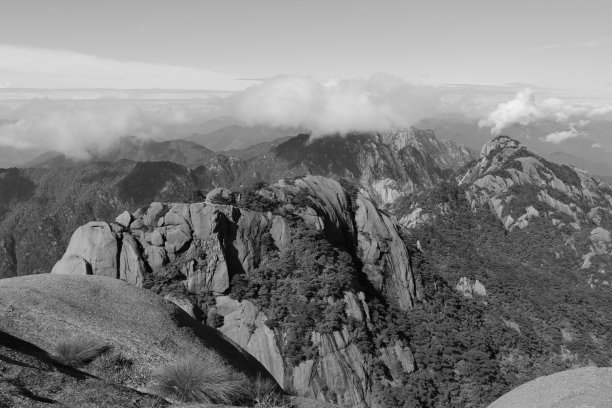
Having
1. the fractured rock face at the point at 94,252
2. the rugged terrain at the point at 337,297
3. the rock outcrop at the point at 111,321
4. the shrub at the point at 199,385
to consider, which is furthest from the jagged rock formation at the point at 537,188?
the shrub at the point at 199,385

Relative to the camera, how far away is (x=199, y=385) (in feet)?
40.7

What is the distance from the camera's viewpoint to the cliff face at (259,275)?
145 feet

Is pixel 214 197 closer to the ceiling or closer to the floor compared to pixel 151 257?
closer to the ceiling

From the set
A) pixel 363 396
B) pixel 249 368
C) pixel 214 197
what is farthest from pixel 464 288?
pixel 249 368

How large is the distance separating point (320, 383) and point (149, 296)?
2755 centimetres

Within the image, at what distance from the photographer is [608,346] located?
243ft

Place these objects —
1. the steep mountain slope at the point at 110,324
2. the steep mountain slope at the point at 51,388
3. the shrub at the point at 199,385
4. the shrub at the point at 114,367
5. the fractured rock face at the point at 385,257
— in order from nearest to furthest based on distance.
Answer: the steep mountain slope at the point at 51,388 < the shrub at the point at 199,385 < the shrub at the point at 114,367 < the steep mountain slope at the point at 110,324 < the fractured rock face at the point at 385,257

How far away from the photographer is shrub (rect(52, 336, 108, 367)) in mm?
13961

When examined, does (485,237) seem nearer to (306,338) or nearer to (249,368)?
(306,338)

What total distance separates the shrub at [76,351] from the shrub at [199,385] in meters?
3.00

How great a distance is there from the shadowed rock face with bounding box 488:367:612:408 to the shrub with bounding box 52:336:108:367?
1454cm

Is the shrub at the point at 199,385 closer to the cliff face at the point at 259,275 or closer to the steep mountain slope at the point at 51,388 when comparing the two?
the steep mountain slope at the point at 51,388

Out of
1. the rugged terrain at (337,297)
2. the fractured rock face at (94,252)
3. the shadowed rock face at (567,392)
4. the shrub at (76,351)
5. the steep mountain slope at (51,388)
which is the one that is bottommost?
the rugged terrain at (337,297)

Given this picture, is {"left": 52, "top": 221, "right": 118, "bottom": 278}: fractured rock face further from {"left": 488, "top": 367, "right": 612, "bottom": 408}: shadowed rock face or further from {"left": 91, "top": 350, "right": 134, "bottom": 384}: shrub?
{"left": 488, "top": 367, "right": 612, "bottom": 408}: shadowed rock face
